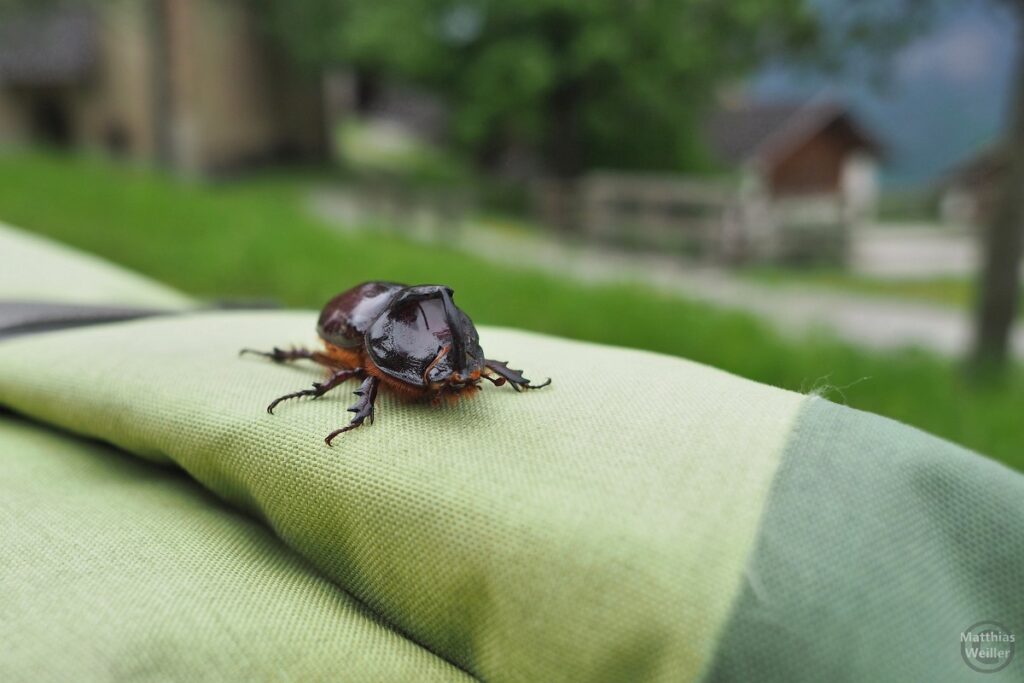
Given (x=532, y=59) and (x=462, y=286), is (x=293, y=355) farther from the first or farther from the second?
(x=532, y=59)

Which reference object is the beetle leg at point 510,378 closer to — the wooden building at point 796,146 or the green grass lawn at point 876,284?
the green grass lawn at point 876,284

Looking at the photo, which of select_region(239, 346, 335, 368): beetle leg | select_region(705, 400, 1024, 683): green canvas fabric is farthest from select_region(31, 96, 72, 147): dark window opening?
select_region(705, 400, 1024, 683): green canvas fabric

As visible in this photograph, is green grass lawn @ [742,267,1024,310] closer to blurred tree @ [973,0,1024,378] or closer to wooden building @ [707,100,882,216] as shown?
blurred tree @ [973,0,1024,378]

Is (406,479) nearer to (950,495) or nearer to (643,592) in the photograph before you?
(643,592)

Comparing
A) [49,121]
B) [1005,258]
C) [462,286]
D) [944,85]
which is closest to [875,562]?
[462,286]

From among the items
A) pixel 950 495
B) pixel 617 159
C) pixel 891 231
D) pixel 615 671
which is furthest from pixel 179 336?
pixel 891 231

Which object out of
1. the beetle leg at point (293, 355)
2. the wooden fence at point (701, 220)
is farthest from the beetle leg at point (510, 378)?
the wooden fence at point (701, 220)

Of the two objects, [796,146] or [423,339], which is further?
[796,146]
